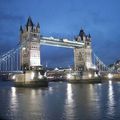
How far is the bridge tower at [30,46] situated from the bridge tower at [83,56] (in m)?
21.1

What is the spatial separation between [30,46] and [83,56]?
24.6 meters

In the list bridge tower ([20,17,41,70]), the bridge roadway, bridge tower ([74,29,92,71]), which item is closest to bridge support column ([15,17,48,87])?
bridge tower ([20,17,41,70])

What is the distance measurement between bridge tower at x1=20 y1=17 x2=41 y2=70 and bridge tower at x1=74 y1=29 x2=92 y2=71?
21.1 metres

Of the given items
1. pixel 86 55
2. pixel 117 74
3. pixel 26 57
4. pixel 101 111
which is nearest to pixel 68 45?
pixel 86 55

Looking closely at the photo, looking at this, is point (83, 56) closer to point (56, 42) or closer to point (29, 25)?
point (56, 42)

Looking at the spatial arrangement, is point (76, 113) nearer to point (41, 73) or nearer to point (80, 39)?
point (41, 73)

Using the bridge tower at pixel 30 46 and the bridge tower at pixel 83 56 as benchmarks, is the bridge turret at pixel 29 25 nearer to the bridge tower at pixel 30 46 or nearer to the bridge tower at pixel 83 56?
the bridge tower at pixel 30 46

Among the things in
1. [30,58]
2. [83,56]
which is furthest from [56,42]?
[83,56]

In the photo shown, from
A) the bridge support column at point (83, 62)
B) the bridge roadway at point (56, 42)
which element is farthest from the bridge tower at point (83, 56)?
the bridge roadway at point (56, 42)

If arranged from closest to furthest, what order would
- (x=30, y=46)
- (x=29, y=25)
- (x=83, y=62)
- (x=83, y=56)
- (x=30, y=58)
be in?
(x=30, y=58)
(x=30, y=46)
(x=29, y=25)
(x=83, y=56)
(x=83, y=62)

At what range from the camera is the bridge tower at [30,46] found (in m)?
71.8

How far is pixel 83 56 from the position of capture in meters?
93.2

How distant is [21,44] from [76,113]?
53.9 metres

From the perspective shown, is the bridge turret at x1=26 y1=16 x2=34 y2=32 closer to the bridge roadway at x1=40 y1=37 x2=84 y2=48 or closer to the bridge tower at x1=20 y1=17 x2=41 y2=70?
the bridge tower at x1=20 y1=17 x2=41 y2=70
